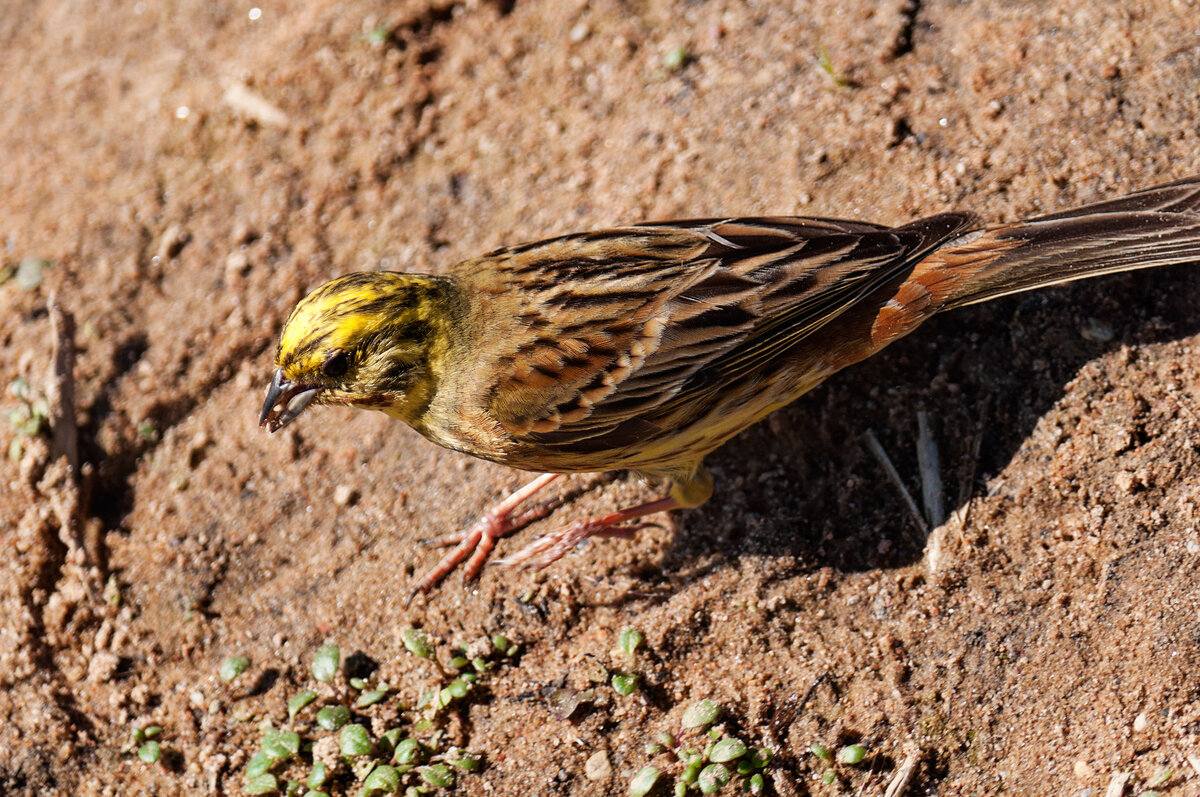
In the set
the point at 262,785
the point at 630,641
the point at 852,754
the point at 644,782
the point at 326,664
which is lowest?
the point at 852,754

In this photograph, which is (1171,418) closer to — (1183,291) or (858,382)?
(1183,291)

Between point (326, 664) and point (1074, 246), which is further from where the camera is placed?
point (326, 664)

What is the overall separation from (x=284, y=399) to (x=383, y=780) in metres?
1.80

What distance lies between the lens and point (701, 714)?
4.53m

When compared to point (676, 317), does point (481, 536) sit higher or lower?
lower

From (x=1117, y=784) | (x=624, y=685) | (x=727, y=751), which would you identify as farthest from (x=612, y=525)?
(x=1117, y=784)

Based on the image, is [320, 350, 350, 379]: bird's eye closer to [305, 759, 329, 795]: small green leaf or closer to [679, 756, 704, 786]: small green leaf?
[305, 759, 329, 795]: small green leaf

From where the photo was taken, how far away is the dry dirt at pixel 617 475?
4.50m

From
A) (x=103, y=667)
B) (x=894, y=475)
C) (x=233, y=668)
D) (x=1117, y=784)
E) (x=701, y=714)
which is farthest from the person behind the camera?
(x=103, y=667)

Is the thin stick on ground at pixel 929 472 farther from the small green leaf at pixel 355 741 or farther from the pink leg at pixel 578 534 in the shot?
the small green leaf at pixel 355 741

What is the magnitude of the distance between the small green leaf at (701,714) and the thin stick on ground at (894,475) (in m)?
1.33

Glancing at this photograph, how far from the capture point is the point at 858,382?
525 centimetres

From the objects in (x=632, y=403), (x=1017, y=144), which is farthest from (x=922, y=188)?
(x=632, y=403)

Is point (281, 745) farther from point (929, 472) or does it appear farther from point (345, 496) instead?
point (929, 472)
